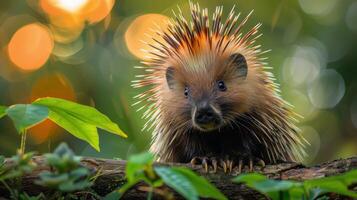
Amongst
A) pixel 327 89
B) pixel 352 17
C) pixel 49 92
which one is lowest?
pixel 49 92

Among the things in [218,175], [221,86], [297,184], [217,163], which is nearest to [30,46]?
[221,86]

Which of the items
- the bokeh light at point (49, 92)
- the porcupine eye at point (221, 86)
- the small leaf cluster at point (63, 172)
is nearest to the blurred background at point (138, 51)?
the bokeh light at point (49, 92)

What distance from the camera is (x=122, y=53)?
11125 mm

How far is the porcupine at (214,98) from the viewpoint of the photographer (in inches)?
213

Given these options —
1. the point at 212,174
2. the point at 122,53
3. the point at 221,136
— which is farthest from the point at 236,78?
the point at 122,53

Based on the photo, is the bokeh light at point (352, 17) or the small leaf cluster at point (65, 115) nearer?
the small leaf cluster at point (65, 115)

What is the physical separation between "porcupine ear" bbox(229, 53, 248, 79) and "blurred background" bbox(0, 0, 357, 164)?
15.5ft

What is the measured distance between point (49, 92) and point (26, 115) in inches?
332

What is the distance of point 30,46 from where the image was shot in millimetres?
12523

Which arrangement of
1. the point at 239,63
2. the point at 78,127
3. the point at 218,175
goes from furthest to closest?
1. the point at 239,63
2. the point at 218,175
3. the point at 78,127

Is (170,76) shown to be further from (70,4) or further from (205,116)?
(70,4)

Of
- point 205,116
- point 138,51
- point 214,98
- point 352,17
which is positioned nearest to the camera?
point 205,116

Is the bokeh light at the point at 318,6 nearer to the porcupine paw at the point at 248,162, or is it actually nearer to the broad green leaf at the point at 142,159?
the porcupine paw at the point at 248,162

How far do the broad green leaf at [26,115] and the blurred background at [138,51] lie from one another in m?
7.24
